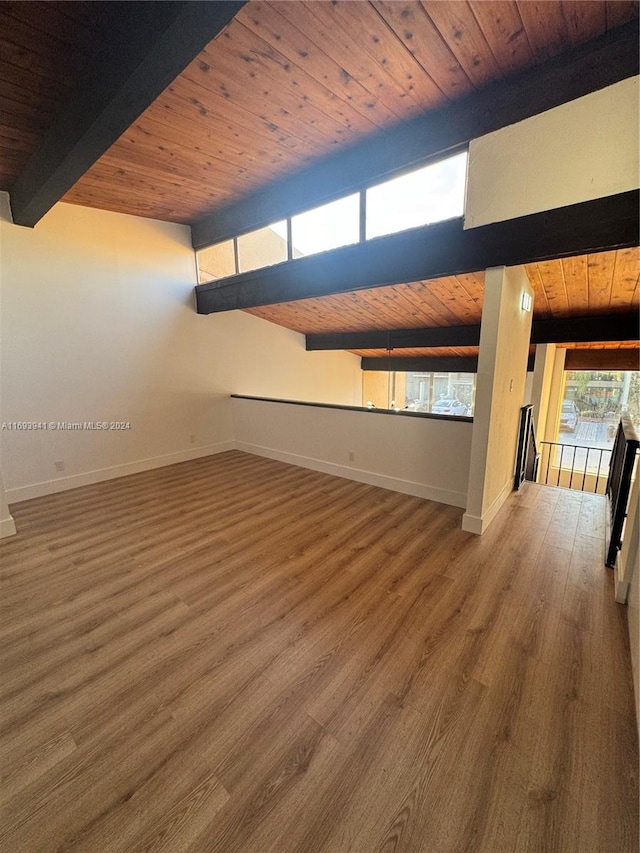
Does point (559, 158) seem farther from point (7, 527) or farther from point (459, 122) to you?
point (7, 527)

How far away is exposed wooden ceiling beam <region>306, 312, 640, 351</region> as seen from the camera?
4.26 metres

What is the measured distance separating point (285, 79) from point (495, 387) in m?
2.52

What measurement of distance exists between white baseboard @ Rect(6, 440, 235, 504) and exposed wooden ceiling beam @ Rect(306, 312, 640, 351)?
3.04 metres

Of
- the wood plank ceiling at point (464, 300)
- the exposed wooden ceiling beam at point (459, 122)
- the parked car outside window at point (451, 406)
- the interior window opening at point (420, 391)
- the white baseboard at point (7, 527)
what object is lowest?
the white baseboard at point (7, 527)

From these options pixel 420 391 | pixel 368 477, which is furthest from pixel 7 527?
pixel 420 391

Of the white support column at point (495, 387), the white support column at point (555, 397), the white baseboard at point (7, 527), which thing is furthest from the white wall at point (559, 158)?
the white support column at point (555, 397)

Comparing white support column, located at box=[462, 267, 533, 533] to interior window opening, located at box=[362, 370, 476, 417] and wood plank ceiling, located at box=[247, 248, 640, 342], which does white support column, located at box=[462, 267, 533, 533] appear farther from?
interior window opening, located at box=[362, 370, 476, 417]

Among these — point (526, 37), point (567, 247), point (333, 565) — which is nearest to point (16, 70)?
point (526, 37)

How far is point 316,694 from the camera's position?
5.03ft

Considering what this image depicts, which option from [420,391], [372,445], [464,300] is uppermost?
[464,300]

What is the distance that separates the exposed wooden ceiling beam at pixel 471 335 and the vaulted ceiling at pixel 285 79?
37.4 inches

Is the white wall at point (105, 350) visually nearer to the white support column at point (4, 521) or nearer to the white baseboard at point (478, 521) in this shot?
the white support column at point (4, 521)

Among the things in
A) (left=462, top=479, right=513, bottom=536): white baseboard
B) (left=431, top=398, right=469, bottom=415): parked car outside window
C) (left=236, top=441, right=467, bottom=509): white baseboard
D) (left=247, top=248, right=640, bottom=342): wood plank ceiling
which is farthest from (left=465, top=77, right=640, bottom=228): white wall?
(left=431, top=398, right=469, bottom=415): parked car outside window

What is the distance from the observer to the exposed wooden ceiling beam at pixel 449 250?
1.98m
